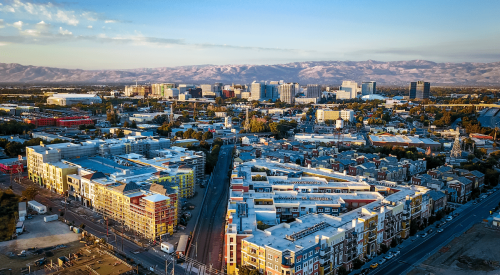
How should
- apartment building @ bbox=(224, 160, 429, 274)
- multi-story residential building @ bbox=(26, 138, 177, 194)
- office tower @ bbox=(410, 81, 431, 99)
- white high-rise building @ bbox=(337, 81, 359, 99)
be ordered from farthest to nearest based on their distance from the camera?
1. white high-rise building @ bbox=(337, 81, 359, 99)
2. office tower @ bbox=(410, 81, 431, 99)
3. multi-story residential building @ bbox=(26, 138, 177, 194)
4. apartment building @ bbox=(224, 160, 429, 274)

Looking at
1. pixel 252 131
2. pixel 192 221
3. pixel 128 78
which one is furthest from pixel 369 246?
pixel 128 78

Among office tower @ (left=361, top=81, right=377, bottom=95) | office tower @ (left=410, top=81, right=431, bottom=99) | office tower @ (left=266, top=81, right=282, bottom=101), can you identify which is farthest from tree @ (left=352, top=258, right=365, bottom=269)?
office tower @ (left=361, top=81, right=377, bottom=95)

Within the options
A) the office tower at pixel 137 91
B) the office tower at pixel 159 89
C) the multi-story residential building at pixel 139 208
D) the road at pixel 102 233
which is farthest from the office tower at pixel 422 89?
the road at pixel 102 233

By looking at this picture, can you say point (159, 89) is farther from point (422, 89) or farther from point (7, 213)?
point (7, 213)

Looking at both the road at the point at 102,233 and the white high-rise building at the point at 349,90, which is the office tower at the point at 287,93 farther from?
the road at the point at 102,233

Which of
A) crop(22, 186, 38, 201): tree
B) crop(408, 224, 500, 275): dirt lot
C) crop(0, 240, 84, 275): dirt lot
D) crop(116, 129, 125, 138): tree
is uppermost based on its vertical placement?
crop(116, 129, 125, 138): tree

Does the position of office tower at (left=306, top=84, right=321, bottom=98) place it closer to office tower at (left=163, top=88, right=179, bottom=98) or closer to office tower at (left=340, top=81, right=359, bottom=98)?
office tower at (left=340, top=81, right=359, bottom=98)
